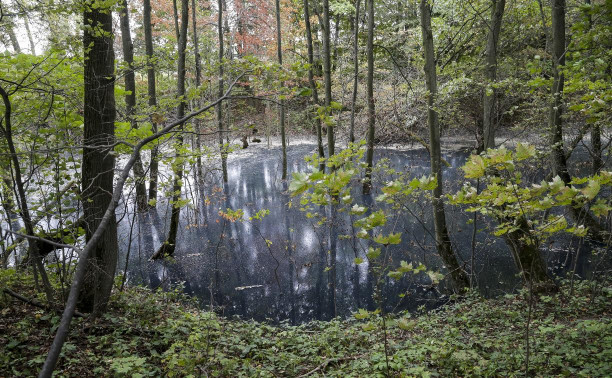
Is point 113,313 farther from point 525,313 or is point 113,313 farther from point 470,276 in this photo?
point 470,276

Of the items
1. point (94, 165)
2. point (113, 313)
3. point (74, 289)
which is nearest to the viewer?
point (74, 289)

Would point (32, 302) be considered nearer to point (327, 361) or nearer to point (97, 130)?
point (97, 130)

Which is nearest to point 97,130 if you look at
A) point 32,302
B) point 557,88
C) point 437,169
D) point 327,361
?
point 32,302

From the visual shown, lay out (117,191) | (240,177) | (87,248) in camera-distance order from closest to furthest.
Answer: (87,248), (117,191), (240,177)

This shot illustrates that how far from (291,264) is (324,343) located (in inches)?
151

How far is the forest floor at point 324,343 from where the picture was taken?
2775 millimetres

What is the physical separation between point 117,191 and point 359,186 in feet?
36.6

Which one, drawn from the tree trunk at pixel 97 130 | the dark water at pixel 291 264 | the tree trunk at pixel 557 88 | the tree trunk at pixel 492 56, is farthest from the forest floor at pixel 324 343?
the tree trunk at pixel 492 56

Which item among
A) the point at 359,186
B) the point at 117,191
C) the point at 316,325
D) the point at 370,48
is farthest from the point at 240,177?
the point at 117,191

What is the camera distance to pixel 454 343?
3350 mm

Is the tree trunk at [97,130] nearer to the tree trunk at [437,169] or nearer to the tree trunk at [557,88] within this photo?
the tree trunk at [437,169]

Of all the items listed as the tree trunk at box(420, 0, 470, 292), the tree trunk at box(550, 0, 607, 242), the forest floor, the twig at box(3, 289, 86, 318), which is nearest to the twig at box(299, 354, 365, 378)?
the forest floor

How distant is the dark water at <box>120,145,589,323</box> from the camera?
6215 millimetres

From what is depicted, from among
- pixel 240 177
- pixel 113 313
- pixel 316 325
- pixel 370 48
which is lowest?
pixel 316 325
